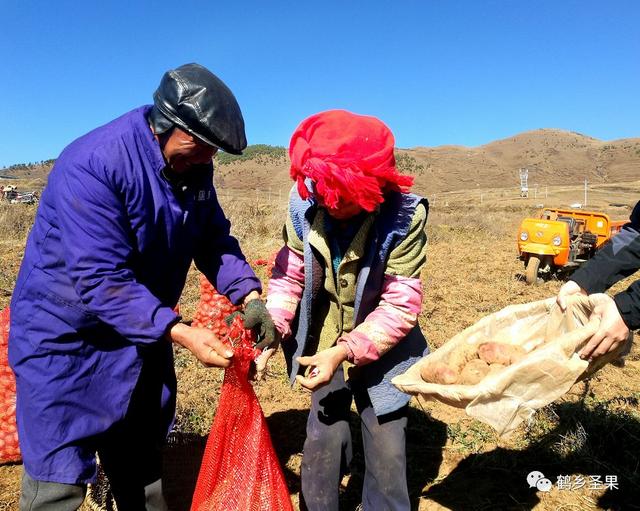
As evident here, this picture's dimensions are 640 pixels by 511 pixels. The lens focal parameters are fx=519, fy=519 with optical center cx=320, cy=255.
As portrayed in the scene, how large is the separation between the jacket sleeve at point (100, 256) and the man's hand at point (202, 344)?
0.05 m

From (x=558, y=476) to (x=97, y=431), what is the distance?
7.33ft

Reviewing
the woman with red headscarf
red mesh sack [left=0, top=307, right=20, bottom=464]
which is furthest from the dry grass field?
the woman with red headscarf

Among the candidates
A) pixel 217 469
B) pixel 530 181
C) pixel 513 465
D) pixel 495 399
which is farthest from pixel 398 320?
pixel 530 181

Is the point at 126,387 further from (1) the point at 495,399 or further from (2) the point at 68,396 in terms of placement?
(1) the point at 495,399

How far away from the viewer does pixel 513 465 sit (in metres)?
2.75

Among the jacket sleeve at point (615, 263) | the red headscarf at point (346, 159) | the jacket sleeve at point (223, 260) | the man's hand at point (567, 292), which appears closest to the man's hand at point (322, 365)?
the jacket sleeve at point (223, 260)

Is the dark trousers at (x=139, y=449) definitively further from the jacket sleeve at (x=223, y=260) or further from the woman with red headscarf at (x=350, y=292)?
the woman with red headscarf at (x=350, y=292)

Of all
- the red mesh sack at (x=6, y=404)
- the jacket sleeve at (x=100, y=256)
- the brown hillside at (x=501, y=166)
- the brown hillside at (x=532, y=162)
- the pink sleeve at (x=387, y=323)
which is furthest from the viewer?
the brown hillside at (x=532, y=162)

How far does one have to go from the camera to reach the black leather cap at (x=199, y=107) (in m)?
1.43

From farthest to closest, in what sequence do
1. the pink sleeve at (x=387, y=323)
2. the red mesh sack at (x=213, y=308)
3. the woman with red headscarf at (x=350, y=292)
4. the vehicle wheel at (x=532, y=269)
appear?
the vehicle wheel at (x=532, y=269) < the red mesh sack at (x=213, y=308) < the pink sleeve at (x=387, y=323) < the woman with red headscarf at (x=350, y=292)

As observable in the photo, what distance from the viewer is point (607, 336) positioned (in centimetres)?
161

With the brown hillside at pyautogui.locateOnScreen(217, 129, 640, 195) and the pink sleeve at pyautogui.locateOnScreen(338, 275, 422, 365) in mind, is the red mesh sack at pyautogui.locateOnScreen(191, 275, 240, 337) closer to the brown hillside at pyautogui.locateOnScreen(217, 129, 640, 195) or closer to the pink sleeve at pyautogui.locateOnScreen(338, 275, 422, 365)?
the pink sleeve at pyautogui.locateOnScreen(338, 275, 422, 365)

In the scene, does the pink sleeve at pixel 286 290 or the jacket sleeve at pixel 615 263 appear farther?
the jacket sleeve at pixel 615 263

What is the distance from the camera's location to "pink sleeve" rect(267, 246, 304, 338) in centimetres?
195
